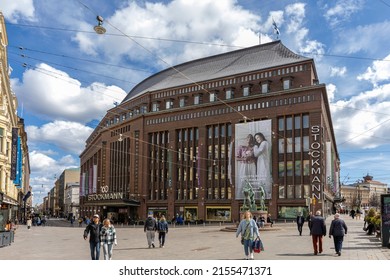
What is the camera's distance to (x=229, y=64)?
76.9 metres

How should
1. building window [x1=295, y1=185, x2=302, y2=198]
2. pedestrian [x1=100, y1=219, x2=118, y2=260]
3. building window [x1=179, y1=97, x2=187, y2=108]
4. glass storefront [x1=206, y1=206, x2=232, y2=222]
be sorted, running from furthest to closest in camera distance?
building window [x1=179, y1=97, x2=187, y2=108], glass storefront [x1=206, y1=206, x2=232, y2=222], building window [x1=295, y1=185, x2=302, y2=198], pedestrian [x1=100, y1=219, x2=118, y2=260]

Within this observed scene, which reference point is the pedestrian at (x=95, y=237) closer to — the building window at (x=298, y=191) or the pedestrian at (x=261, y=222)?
the pedestrian at (x=261, y=222)

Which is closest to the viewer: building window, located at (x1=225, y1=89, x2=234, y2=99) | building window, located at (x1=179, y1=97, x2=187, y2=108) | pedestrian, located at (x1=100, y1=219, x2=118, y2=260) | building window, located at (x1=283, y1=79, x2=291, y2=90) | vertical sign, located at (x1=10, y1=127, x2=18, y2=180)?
pedestrian, located at (x1=100, y1=219, x2=118, y2=260)

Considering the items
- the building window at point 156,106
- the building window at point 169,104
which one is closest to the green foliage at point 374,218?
the building window at point 169,104

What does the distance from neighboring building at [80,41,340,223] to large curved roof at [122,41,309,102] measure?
19 cm

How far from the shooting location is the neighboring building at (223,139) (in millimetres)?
61969

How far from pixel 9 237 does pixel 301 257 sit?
1680 centimetres

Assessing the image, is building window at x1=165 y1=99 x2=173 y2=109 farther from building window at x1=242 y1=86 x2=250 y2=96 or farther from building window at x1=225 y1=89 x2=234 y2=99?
building window at x1=242 y1=86 x2=250 y2=96

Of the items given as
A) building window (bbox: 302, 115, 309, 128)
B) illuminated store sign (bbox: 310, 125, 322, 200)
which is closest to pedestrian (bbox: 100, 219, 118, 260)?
illuminated store sign (bbox: 310, 125, 322, 200)

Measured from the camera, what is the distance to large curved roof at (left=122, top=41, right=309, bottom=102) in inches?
2734

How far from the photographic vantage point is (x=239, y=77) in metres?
71.4

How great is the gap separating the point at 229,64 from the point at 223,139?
1456 cm

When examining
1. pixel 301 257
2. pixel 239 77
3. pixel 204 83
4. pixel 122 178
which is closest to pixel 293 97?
pixel 239 77
